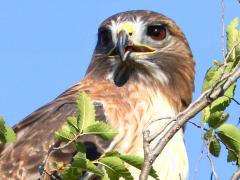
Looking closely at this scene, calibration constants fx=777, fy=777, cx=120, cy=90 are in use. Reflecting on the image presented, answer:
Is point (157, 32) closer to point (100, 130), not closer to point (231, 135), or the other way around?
point (231, 135)

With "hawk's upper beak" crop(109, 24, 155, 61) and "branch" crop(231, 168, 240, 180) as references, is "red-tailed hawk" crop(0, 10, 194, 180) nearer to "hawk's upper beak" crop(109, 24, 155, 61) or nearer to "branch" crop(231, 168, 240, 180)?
"hawk's upper beak" crop(109, 24, 155, 61)

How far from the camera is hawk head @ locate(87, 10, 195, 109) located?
6.62 meters

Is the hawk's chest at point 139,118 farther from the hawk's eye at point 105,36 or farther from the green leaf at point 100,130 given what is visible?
the green leaf at point 100,130

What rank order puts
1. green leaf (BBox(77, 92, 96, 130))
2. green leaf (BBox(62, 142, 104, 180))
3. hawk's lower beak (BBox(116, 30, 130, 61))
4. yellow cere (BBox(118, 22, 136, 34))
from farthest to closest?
yellow cere (BBox(118, 22, 136, 34)) → hawk's lower beak (BBox(116, 30, 130, 61)) → green leaf (BBox(77, 92, 96, 130)) → green leaf (BBox(62, 142, 104, 180))

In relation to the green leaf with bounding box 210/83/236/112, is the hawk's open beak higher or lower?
higher

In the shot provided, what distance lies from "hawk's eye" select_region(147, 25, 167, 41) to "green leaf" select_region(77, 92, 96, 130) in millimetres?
2696

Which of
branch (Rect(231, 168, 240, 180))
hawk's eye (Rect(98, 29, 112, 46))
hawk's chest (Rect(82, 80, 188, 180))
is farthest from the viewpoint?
hawk's eye (Rect(98, 29, 112, 46))

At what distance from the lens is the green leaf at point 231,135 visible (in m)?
4.36

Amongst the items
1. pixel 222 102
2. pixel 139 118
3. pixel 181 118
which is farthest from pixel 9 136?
pixel 139 118

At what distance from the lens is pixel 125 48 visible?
6469mm

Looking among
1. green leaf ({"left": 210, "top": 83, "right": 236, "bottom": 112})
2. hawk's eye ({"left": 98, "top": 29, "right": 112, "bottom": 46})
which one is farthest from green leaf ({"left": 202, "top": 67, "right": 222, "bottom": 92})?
hawk's eye ({"left": 98, "top": 29, "right": 112, "bottom": 46})

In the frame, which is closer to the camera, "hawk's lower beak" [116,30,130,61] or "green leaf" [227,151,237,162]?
"green leaf" [227,151,237,162]

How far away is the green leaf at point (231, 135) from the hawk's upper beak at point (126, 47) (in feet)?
6.63

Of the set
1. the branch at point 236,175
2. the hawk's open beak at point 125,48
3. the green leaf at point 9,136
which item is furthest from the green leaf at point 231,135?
the hawk's open beak at point 125,48
